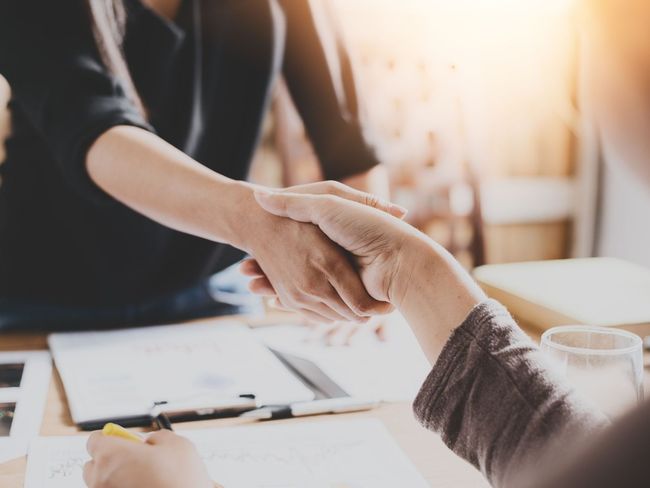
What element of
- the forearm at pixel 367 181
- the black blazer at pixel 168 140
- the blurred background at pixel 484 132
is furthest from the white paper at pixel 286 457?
the blurred background at pixel 484 132

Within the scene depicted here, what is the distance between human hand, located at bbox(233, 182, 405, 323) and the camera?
815 mm

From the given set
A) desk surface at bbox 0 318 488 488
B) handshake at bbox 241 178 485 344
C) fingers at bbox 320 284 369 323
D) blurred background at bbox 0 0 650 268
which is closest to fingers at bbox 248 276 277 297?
handshake at bbox 241 178 485 344

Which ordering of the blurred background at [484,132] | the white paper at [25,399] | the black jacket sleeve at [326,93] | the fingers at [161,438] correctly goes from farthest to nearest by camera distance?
the blurred background at [484,132]
the black jacket sleeve at [326,93]
the white paper at [25,399]
the fingers at [161,438]

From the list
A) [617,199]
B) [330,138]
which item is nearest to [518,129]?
[617,199]

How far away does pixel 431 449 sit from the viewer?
702mm

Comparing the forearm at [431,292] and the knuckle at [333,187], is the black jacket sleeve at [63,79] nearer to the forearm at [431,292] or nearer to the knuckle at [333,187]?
the knuckle at [333,187]

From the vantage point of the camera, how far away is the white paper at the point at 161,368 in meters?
0.80

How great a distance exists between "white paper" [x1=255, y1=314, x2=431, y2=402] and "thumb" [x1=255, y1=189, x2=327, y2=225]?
0.20 metres

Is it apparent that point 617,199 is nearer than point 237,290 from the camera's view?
No

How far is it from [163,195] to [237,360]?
23 centimetres

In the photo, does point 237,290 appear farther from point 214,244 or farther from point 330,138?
point 330,138

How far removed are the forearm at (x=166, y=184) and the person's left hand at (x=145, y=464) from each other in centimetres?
35

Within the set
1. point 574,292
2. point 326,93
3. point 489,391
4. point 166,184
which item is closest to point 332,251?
point 166,184

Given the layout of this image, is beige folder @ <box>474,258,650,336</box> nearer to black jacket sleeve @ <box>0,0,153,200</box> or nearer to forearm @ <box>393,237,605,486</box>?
forearm @ <box>393,237,605,486</box>
